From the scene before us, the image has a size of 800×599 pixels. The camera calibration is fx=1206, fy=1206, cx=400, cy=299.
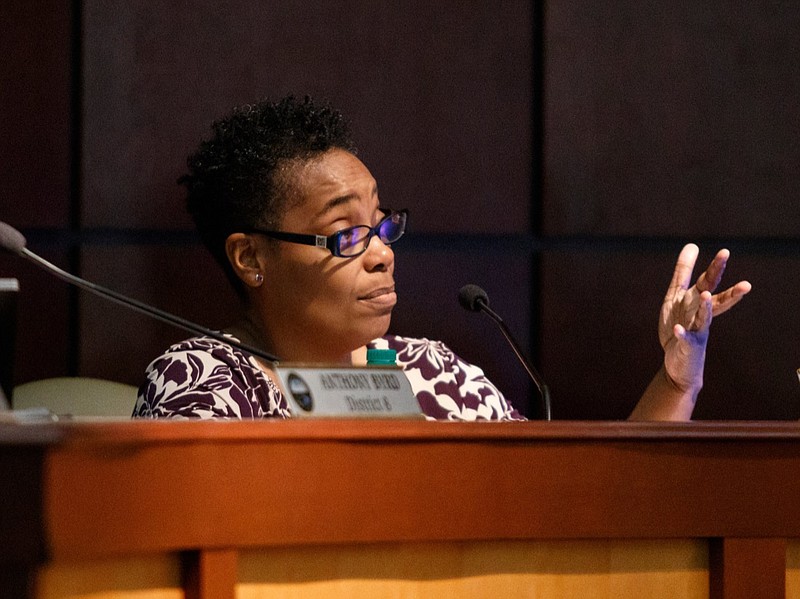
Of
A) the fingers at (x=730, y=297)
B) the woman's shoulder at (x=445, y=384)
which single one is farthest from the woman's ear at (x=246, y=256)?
the fingers at (x=730, y=297)

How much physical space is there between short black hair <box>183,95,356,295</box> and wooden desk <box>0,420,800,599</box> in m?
1.03

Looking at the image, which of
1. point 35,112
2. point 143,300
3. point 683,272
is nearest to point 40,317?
point 143,300

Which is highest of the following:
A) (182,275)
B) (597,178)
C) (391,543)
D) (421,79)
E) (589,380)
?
(421,79)

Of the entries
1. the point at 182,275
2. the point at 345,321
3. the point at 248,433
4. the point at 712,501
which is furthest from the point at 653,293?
the point at 248,433

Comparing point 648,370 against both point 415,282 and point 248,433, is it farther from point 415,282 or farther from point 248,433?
point 248,433

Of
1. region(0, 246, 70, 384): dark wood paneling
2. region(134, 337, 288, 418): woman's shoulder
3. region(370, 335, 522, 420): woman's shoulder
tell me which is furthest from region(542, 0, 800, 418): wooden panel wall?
region(0, 246, 70, 384): dark wood paneling

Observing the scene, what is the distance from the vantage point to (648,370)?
97.4 inches

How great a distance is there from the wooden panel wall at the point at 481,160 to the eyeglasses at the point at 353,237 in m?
0.39

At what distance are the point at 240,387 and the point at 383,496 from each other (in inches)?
31.7

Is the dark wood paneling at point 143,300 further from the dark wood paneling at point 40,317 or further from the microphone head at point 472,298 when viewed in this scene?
the microphone head at point 472,298

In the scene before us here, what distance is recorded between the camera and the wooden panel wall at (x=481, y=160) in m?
2.27

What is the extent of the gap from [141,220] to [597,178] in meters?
0.92

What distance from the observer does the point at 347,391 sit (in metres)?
1.13

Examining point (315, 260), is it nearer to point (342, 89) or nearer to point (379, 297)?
point (379, 297)
